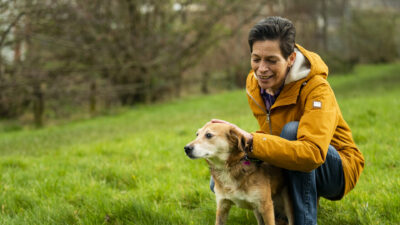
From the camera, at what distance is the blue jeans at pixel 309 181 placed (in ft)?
8.70

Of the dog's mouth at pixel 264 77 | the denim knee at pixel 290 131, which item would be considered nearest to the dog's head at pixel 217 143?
the denim knee at pixel 290 131

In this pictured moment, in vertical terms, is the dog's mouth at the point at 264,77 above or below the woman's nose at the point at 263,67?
below

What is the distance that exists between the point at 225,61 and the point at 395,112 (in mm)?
14572

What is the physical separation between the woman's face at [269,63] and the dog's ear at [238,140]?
539mm

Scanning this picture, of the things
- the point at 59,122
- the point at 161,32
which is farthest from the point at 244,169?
the point at 161,32

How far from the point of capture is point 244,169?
261 centimetres

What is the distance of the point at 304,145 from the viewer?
239 cm

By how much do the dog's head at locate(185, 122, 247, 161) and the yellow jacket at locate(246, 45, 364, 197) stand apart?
157mm

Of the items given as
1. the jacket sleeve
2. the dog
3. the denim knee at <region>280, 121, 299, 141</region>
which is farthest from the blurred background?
the jacket sleeve

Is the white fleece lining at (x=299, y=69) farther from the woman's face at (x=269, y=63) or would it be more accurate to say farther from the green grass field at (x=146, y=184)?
the green grass field at (x=146, y=184)

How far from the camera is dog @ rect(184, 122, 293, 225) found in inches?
100

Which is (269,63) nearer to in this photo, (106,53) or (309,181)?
(309,181)

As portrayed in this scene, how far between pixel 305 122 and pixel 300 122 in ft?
0.18

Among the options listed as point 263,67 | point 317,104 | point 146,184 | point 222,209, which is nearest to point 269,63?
point 263,67
